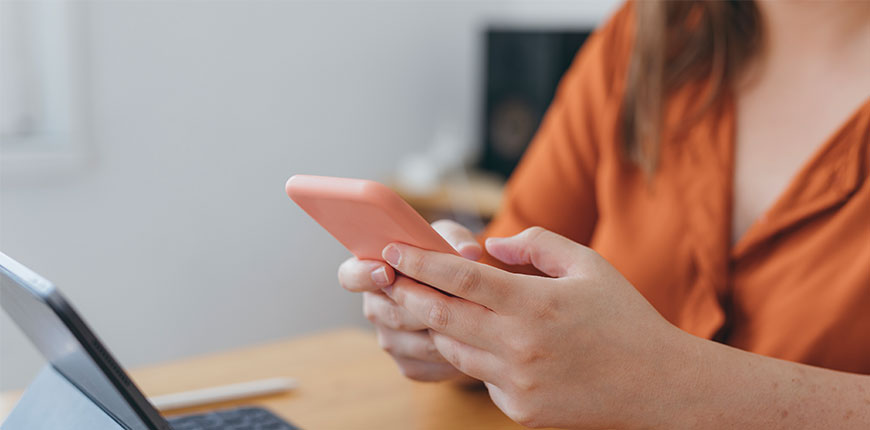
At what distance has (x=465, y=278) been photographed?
0.48 m

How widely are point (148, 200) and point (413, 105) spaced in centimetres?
78

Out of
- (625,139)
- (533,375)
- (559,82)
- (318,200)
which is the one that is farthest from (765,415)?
(559,82)

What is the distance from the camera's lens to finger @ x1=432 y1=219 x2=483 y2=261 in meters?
0.61

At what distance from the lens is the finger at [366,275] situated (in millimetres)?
543

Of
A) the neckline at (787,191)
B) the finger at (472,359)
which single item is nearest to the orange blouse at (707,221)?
the neckline at (787,191)

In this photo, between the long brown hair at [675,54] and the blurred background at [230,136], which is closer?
the long brown hair at [675,54]

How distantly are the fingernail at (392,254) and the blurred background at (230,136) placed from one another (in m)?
1.31

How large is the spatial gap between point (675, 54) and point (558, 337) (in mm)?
579

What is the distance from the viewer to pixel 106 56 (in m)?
1.69

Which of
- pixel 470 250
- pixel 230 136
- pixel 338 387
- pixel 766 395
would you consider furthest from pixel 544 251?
pixel 230 136

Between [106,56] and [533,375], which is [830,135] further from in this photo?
[106,56]

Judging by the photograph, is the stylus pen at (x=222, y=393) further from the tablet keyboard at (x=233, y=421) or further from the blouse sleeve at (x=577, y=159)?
the blouse sleeve at (x=577, y=159)

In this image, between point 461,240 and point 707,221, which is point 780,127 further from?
point 461,240

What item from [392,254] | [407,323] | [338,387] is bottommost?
[338,387]
